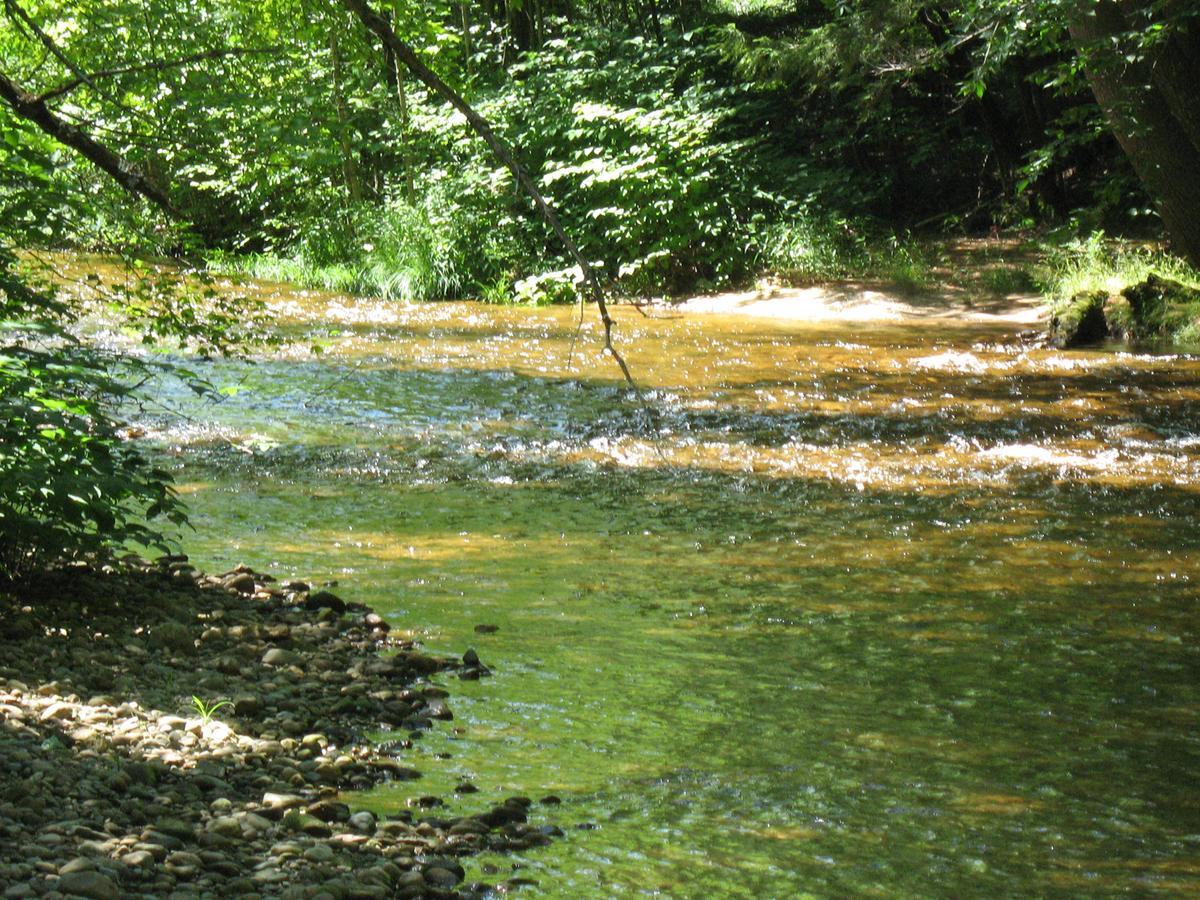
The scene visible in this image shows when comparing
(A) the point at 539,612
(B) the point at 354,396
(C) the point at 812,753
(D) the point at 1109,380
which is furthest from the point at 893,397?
(C) the point at 812,753

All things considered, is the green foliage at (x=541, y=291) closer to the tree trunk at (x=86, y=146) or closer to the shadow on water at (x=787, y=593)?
the shadow on water at (x=787, y=593)

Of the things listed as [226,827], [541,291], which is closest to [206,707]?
[226,827]

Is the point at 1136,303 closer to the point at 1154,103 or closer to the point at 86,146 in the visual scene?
the point at 1154,103

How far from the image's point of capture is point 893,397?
10250mm

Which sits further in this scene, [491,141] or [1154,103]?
[1154,103]

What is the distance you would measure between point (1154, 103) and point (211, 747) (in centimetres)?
1068

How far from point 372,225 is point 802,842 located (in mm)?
16719

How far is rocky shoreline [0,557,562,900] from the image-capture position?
285 cm

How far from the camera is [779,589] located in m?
5.78

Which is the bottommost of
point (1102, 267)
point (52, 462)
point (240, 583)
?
point (240, 583)

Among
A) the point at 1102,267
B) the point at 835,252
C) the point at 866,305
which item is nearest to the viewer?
the point at 1102,267

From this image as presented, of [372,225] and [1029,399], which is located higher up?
[372,225]

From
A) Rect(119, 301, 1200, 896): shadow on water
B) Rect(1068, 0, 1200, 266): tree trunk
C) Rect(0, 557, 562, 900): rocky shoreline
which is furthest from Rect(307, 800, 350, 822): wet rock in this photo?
Rect(1068, 0, 1200, 266): tree trunk

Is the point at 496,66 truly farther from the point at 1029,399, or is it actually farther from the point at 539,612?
the point at 539,612
